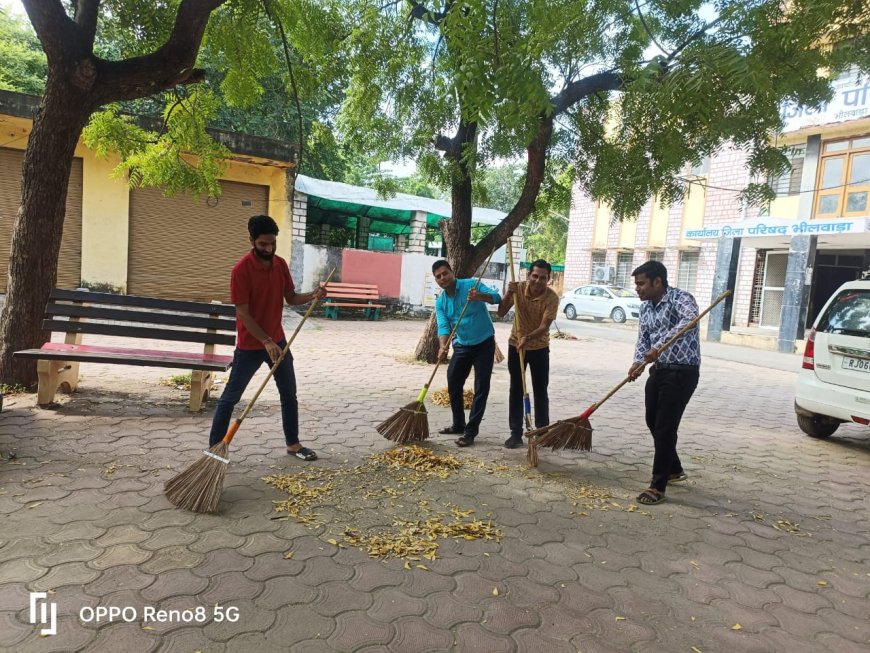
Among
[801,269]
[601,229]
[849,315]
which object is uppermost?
[601,229]

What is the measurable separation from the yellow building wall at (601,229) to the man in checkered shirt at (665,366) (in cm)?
2149

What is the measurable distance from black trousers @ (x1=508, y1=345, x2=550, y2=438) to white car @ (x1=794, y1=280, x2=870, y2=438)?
2993 mm

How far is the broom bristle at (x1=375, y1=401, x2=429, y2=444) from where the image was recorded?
4.75 meters

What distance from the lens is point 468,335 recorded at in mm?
5016

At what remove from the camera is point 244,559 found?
9.04 ft

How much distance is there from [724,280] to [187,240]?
16138 millimetres

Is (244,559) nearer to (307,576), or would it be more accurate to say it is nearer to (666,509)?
(307,576)

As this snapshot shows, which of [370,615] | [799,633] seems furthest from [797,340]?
[370,615]

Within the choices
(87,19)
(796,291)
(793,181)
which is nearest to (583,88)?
(87,19)

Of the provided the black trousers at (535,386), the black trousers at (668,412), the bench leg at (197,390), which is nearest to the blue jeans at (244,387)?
the bench leg at (197,390)

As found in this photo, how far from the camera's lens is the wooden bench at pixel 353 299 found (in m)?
15.5

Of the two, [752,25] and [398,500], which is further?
[752,25]

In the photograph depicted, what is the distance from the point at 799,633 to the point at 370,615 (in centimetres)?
195

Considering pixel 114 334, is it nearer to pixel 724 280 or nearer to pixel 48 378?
pixel 48 378
